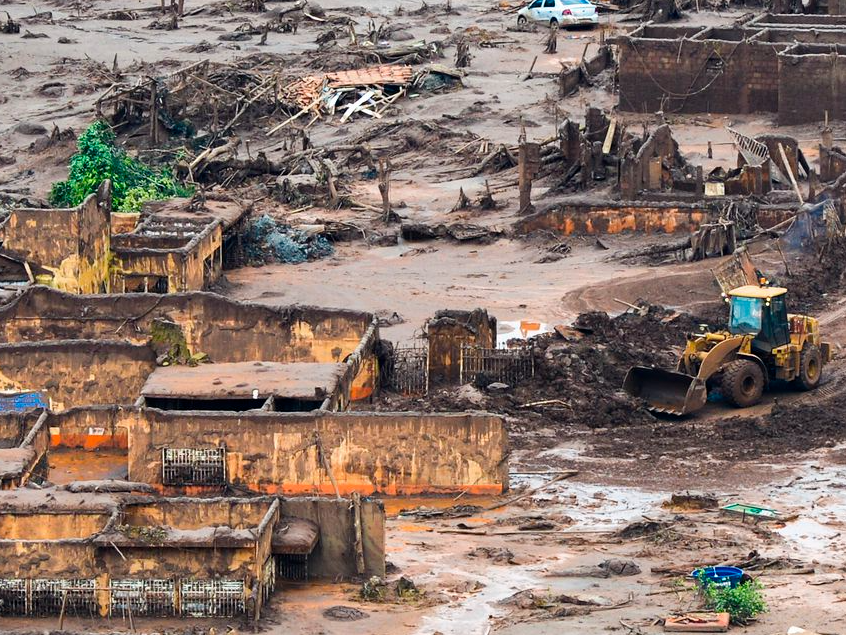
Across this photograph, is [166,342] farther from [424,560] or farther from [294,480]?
[424,560]

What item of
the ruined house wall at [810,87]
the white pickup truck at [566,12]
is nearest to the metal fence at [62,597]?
the ruined house wall at [810,87]

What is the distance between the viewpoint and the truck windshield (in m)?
32.0

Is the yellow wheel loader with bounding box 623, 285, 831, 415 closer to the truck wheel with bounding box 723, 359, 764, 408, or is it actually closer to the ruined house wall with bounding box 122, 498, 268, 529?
the truck wheel with bounding box 723, 359, 764, 408

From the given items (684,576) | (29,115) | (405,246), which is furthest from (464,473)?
(29,115)

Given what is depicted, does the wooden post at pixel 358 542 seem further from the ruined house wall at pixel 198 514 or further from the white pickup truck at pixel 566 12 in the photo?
the white pickup truck at pixel 566 12

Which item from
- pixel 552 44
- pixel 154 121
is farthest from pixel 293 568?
pixel 552 44

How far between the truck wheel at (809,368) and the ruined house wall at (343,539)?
9255 millimetres

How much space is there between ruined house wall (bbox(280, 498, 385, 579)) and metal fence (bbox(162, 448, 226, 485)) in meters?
3.60

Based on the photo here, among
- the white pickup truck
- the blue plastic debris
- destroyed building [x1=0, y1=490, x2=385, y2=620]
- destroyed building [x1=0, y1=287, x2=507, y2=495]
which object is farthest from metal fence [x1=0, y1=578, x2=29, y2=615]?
the white pickup truck

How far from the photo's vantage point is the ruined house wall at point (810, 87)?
1891 inches

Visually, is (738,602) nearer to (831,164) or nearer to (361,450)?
(361,450)

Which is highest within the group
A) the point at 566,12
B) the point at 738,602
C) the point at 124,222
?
the point at 566,12

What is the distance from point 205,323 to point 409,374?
303 centimetres

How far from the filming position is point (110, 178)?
43375 millimetres
